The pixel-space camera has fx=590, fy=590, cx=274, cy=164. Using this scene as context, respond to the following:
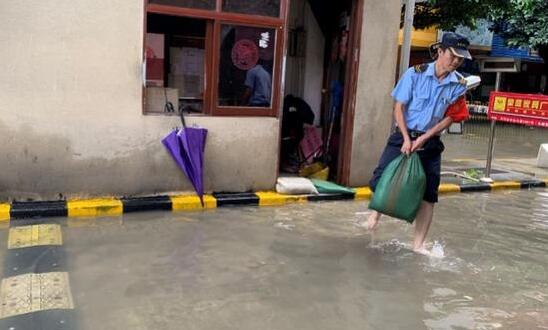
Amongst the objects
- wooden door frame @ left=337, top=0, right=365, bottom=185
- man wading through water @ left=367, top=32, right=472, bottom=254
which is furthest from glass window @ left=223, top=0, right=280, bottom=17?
man wading through water @ left=367, top=32, right=472, bottom=254

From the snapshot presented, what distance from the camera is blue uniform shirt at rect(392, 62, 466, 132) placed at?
503cm

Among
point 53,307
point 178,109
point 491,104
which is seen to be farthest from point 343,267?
point 491,104

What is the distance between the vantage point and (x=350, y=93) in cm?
766

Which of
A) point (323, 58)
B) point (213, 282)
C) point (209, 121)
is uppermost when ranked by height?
point (323, 58)

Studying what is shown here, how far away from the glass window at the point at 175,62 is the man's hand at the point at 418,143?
9.36 ft

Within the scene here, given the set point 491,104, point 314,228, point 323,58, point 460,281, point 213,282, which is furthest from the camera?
point 491,104

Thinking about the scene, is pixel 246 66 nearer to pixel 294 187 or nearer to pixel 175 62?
pixel 175 62

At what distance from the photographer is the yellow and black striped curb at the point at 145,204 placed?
233 inches

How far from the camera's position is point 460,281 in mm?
4805

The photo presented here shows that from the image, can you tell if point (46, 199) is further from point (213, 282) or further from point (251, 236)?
point (213, 282)

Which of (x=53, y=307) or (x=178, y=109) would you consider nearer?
(x=53, y=307)

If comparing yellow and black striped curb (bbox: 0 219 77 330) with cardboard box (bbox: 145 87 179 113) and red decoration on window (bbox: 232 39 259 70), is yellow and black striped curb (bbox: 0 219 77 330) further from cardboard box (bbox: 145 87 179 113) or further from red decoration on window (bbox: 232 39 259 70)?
red decoration on window (bbox: 232 39 259 70)

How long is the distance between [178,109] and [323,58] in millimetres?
2957

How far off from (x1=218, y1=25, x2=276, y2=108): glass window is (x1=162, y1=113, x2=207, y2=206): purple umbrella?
547 mm
